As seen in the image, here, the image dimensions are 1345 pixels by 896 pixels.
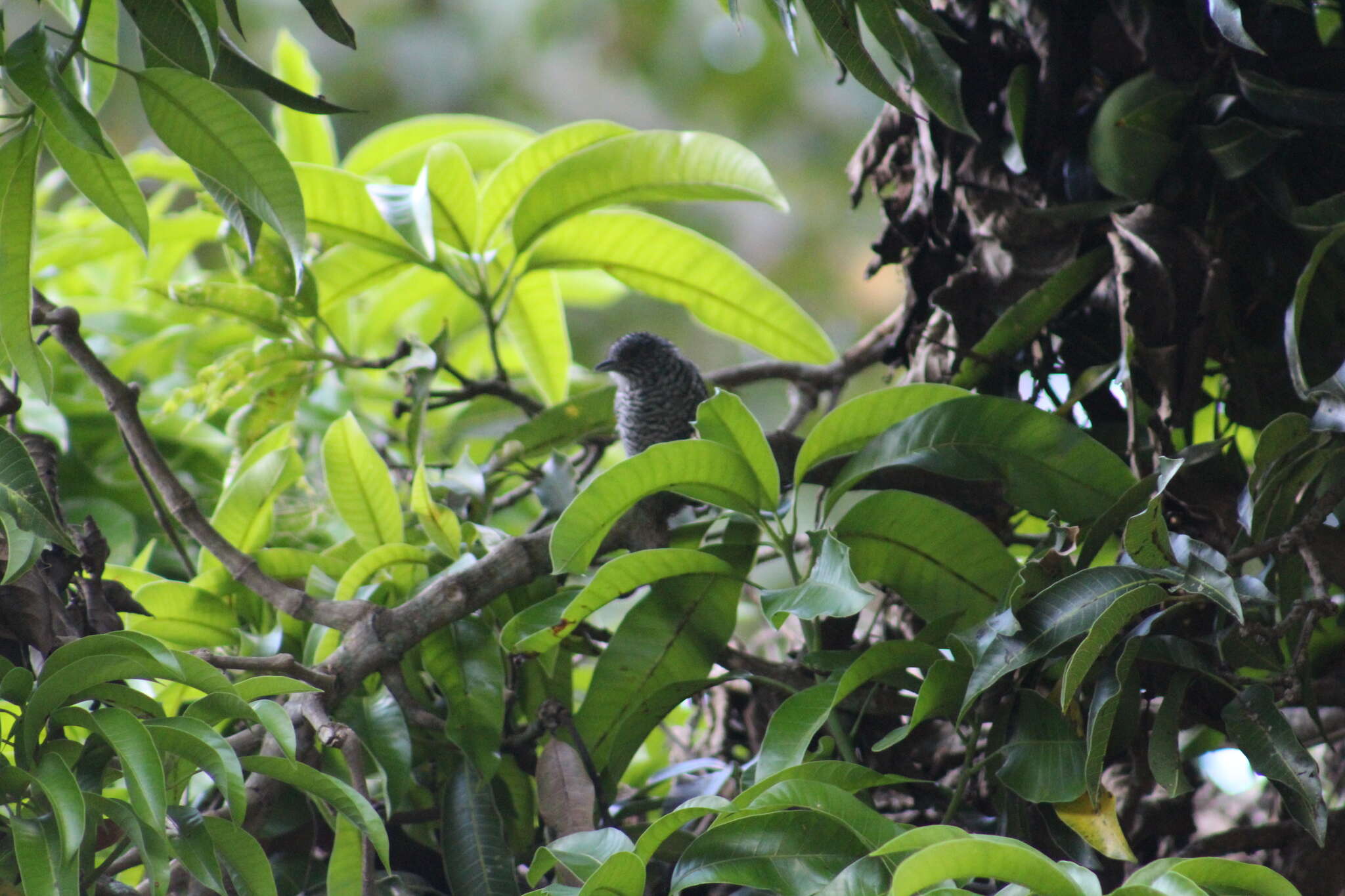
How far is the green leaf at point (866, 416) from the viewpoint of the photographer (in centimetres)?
94

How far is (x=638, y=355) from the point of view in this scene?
5.65 ft

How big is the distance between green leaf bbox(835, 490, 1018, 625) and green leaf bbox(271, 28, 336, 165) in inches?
42.6

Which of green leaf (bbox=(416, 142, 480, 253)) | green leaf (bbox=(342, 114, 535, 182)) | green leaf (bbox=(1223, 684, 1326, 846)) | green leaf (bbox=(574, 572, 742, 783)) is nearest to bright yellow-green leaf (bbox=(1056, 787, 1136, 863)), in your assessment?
green leaf (bbox=(1223, 684, 1326, 846))

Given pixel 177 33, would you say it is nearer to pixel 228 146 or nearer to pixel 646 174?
pixel 228 146

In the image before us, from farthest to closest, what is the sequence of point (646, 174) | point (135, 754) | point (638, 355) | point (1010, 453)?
point (638, 355), point (646, 174), point (1010, 453), point (135, 754)

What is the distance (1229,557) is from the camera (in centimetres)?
85

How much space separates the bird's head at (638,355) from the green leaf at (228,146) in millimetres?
832

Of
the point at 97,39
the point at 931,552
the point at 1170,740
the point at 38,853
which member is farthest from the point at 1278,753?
the point at 97,39

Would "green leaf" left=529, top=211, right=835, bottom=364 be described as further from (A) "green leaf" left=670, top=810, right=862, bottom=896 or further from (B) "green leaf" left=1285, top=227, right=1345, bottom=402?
(A) "green leaf" left=670, top=810, right=862, bottom=896

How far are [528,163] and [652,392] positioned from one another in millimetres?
424

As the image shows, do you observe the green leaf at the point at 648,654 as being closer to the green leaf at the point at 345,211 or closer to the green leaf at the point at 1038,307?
the green leaf at the point at 1038,307

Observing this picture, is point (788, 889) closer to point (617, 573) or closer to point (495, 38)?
point (617, 573)

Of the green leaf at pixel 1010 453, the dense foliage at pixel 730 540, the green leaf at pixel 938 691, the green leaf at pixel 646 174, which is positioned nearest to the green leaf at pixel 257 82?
the dense foliage at pixel 730 540

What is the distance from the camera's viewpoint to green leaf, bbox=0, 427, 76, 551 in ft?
2.50
